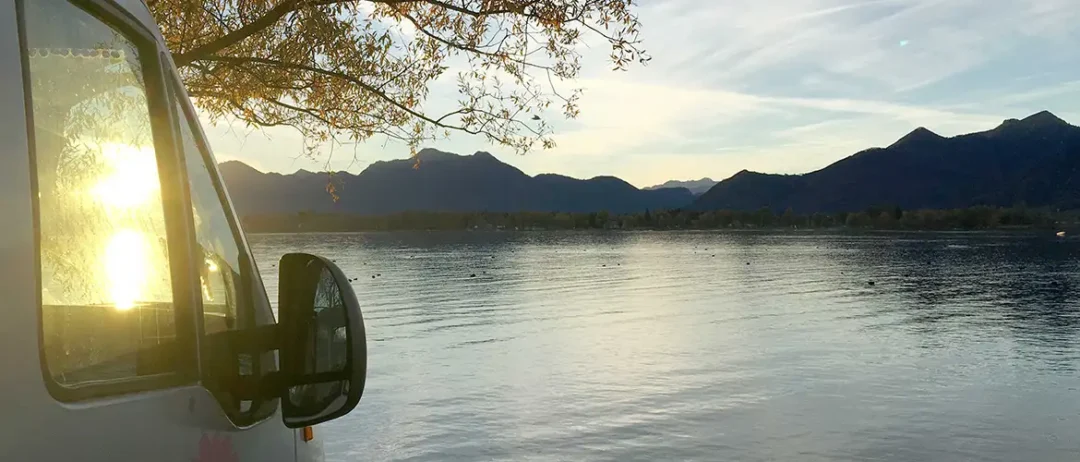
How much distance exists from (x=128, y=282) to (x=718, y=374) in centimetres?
2809

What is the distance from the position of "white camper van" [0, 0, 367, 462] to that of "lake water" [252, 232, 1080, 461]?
4.43ft

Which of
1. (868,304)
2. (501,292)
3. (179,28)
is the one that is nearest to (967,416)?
(179,28)

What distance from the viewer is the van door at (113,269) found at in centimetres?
149

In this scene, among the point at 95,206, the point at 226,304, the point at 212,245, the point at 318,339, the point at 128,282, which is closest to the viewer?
the point at 95,206

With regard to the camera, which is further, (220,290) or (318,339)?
(220,290)

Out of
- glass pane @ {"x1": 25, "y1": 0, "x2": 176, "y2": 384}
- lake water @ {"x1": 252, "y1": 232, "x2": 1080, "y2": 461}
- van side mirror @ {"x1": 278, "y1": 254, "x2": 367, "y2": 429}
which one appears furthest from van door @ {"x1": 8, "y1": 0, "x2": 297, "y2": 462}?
lake water @ {"x1": 252, "y1": 232, "x2": 1080, "y2": 461}

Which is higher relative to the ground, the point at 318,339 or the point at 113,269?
the point at 113,269

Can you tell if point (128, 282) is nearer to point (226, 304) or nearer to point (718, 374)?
point (226, 304)

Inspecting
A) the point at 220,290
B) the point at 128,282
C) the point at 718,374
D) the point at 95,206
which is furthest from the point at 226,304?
the point at 718,374

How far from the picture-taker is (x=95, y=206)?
1857mm

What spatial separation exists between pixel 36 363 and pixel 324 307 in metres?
0.89

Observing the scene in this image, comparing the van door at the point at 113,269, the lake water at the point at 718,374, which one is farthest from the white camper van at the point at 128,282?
the lake water at the point at 718,374

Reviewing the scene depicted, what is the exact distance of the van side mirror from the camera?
7.20 feet

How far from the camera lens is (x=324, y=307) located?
2.30 m
